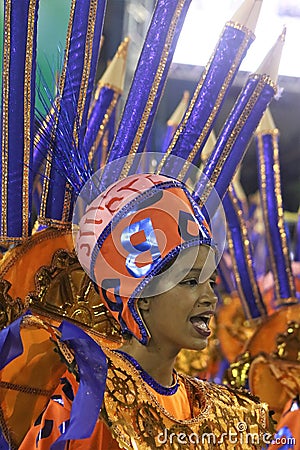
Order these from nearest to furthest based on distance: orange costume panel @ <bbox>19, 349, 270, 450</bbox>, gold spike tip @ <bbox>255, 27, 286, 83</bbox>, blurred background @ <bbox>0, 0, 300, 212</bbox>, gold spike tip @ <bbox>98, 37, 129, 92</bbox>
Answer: orange costume panel @ <bbox>19, 349, 270, 450</bbox> → gold spike tip @ <bbox>255, 27, 286, 83</bbox> → gold spike tip @ <bbox>98, 37, 129, 92</bbox> → blurred background @ <bbox>0, 0, 300, 212</bbox>

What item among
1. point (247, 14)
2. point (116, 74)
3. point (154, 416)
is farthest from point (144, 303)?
point (116, 74)

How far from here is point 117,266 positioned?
1622mm

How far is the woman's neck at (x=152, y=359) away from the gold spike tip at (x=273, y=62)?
0.73 metres

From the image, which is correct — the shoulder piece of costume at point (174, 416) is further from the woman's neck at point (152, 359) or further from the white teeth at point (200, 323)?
the white teeth at point (200, 323)

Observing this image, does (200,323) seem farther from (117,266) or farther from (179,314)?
(117,266)

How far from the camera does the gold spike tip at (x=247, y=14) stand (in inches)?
77.3

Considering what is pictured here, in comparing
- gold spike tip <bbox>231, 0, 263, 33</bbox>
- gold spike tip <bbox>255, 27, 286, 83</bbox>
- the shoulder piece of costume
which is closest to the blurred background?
gold spike tip <bbox>255, 27, 286, 83</bbox>

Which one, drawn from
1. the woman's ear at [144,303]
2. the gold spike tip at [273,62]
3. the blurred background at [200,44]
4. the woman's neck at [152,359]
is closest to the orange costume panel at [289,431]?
the woman's neck at [152,359]

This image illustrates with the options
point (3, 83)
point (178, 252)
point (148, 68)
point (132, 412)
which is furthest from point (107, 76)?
point (132, 412)

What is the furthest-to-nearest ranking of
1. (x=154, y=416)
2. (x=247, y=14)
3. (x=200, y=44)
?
1. (x=200, y=44)
2. (x=247, y=14)
3. (x=154, y=416)

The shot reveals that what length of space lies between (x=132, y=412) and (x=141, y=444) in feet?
0.18

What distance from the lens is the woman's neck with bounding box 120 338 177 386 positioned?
5.49ft

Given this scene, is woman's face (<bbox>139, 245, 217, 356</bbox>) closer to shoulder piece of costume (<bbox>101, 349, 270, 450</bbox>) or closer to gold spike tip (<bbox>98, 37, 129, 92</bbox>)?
shoulder piece of costume (<bbox>101, 349, 270, 450</bbox>)

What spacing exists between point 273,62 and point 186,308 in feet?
2.42
